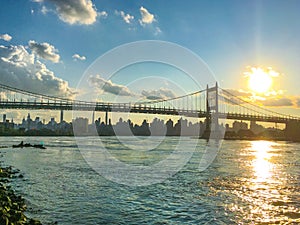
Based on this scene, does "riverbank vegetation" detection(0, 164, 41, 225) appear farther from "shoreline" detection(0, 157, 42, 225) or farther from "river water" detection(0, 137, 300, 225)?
"river water" detection(0, 137, 300, 225)

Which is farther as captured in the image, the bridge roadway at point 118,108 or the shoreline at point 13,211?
the bridge roadway at point 118,108

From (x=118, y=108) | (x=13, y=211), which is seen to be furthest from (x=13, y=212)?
(x=118, y=108)

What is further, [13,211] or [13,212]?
[13,211]

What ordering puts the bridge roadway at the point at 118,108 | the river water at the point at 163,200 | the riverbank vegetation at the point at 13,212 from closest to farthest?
the riverbank vegetation at the point at 13,212, the river water at the point at 163,200, the bridge roadway at the point at 118,108

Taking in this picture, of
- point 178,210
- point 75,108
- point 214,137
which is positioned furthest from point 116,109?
point 178,210

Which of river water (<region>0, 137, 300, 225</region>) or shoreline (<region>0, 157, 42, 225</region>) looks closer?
shoreline (<region>0, 157, 42, 225</region>)

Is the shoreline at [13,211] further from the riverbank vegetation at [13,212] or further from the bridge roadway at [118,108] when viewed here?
the bridge roadway at [118,108]

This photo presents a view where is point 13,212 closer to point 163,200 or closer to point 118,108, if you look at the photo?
point 163,200

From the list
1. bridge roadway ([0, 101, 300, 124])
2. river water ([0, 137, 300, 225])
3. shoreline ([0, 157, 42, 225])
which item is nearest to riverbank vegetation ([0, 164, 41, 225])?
shoreline ([0, 157, 42, 225])

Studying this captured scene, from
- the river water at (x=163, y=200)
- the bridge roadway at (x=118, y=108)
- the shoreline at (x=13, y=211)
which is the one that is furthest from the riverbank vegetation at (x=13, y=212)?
the bridge roadway at (x=118, y=108)

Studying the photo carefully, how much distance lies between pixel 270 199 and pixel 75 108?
68024 millimetres

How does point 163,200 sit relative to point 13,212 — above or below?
below

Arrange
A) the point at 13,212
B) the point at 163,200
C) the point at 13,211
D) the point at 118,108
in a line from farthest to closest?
the point at 118,108
the point at 163,200
the point at 13,211
the point at 13,212

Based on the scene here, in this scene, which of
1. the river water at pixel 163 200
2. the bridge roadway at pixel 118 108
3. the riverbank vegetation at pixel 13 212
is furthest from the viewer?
the bridge roadway at pixel 118 108
